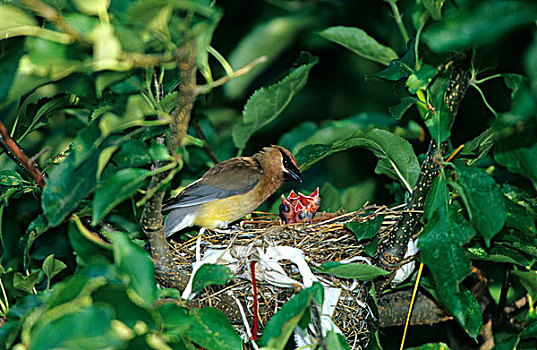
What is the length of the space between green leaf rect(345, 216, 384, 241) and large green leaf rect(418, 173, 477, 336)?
422mm

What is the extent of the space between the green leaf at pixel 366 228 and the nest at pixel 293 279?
61 mm

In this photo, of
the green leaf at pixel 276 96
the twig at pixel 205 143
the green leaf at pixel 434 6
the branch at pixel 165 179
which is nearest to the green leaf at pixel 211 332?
the branch at pixel 165 179

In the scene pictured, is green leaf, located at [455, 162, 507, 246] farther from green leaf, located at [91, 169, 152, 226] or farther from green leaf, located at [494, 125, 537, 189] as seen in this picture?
green leaf, located at [91, 169, 152, 226]

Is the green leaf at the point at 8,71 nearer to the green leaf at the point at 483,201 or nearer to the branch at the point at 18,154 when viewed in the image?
the branch at the point at 18,154

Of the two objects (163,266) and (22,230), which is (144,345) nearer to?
(163,266)

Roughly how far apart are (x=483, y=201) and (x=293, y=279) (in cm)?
90

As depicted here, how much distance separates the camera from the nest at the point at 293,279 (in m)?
2.39

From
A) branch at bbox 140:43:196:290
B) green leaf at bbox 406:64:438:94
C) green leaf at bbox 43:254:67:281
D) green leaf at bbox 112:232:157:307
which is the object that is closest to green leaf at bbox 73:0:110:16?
branch at bbox 140:43:196:290

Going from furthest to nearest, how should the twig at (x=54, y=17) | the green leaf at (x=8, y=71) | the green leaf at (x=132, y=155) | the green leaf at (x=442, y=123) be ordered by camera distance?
the green leaf at (x=442, y=123), the green leaf at (x=132, y=155), the green leaf at (x=8, y=71), the twig at (x=54, y=17)

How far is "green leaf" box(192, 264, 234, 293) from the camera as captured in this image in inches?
69.7

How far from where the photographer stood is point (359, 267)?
81.9 inches

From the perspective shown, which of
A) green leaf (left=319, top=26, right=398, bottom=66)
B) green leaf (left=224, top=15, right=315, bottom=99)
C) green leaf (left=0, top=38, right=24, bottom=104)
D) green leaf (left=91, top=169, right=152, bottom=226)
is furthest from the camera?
green leaf (left=224, top=15, right=315, bottom=99)

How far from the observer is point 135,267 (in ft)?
5.17

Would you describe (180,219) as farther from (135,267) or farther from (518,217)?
(518,217)
